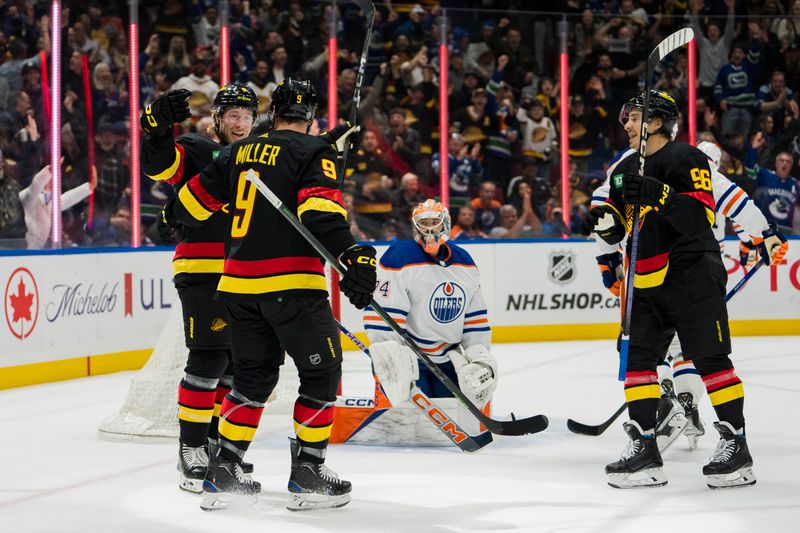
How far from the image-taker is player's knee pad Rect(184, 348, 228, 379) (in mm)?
3389

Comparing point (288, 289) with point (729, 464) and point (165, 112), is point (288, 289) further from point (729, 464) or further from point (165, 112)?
point (729, 464)

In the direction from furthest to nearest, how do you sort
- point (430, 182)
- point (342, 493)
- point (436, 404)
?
point (430, 182)
point (436, 404)
point (342, 493)

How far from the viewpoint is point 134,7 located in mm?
6719


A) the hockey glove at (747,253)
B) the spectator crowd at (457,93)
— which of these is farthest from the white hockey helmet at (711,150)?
the spectator crowd at (457,93)

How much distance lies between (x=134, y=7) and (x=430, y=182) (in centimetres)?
237

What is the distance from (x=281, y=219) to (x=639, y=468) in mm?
1315

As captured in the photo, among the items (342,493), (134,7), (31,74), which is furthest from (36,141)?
(342,493)

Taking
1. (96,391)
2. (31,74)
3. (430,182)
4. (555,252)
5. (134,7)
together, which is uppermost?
(134,7)

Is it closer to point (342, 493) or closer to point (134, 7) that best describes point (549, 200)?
point (134, 7)

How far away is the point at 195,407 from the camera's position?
133 inches

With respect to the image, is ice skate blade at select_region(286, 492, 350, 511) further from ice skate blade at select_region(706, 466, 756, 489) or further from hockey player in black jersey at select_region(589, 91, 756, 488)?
ice skate blade at select_region(706, 466, 756, 489)

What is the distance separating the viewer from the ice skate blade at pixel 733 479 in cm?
334

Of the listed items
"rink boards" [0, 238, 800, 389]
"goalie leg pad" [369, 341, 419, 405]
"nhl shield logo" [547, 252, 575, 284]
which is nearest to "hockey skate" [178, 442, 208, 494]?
"goalie leg pad" [369, 341, 419, 405]

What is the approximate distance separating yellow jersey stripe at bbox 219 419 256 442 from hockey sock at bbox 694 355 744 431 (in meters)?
1.37
